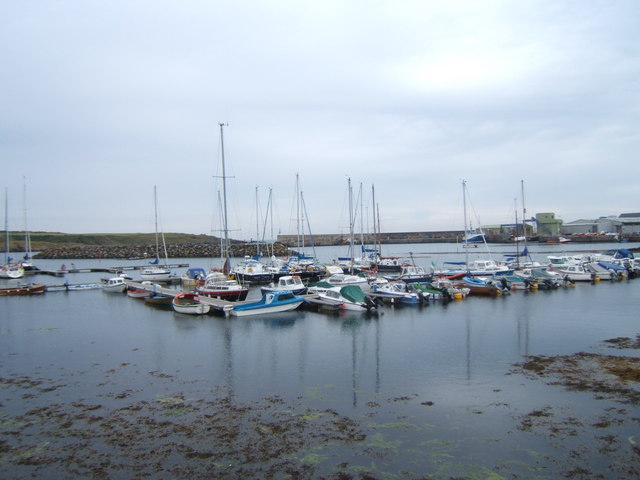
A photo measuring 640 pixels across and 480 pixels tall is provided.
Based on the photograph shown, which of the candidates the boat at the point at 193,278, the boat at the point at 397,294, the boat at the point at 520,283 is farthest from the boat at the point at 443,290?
the boat at the point at 193,278

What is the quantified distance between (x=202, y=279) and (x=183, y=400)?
121ft

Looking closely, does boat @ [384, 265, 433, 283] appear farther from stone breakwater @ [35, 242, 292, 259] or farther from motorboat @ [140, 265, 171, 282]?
stone breakwater @ [35, 242, 292, 259]

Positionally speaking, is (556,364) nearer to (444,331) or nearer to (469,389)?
(469,389)

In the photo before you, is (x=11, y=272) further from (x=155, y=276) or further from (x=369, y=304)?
(x=369, y=304)

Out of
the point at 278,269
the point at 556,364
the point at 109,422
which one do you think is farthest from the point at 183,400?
the point at 278,269

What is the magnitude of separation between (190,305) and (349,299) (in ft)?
39.1

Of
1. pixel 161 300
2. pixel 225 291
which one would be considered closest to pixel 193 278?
pixel 161 300

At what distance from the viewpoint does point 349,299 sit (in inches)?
1388

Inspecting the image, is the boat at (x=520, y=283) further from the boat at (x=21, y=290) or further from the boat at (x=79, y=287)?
the boat at (x=21, y=290)

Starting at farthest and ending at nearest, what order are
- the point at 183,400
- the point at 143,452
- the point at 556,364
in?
the point at 556,364 < the point at 183,400 < the point at 143,452

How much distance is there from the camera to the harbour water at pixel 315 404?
36.9 ft

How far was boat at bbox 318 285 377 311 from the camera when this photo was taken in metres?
34.3

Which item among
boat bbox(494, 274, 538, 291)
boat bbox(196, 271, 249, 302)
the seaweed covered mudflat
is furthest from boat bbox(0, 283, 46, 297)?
the seaweed covered mudflat

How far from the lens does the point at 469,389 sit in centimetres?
1641
